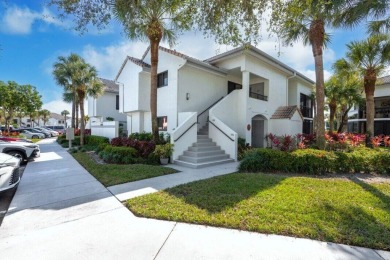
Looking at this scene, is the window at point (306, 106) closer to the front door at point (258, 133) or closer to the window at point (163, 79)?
the front door at point (258, 133)

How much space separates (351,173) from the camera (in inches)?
320

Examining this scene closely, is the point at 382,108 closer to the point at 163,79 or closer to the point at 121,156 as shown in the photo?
the point at 163,79

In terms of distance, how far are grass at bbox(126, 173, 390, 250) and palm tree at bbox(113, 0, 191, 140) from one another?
608cm

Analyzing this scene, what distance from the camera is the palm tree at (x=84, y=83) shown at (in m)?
18.4

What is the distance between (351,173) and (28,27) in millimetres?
12583

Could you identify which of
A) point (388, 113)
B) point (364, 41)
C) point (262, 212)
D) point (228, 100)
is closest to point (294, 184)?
point (262, 212)

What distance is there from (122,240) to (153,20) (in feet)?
33.4

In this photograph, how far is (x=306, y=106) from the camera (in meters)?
22.7

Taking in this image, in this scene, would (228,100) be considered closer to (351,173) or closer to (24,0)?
(351,173)

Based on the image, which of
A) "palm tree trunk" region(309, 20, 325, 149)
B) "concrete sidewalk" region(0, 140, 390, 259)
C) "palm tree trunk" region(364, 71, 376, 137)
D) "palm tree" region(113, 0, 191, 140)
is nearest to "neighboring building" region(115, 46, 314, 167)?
"palm tree" region(113, 0, 191, 140)

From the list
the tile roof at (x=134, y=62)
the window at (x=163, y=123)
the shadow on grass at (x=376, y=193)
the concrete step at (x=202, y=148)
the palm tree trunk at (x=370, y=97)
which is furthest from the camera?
the palm tree trunk at (x=370, y=97)

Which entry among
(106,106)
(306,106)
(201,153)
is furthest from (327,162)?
(106,106)

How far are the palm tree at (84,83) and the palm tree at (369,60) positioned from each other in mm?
21249

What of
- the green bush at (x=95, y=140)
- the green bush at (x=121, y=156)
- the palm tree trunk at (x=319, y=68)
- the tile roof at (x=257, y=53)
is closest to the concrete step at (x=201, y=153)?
the green bush at (x=121, y=156)
